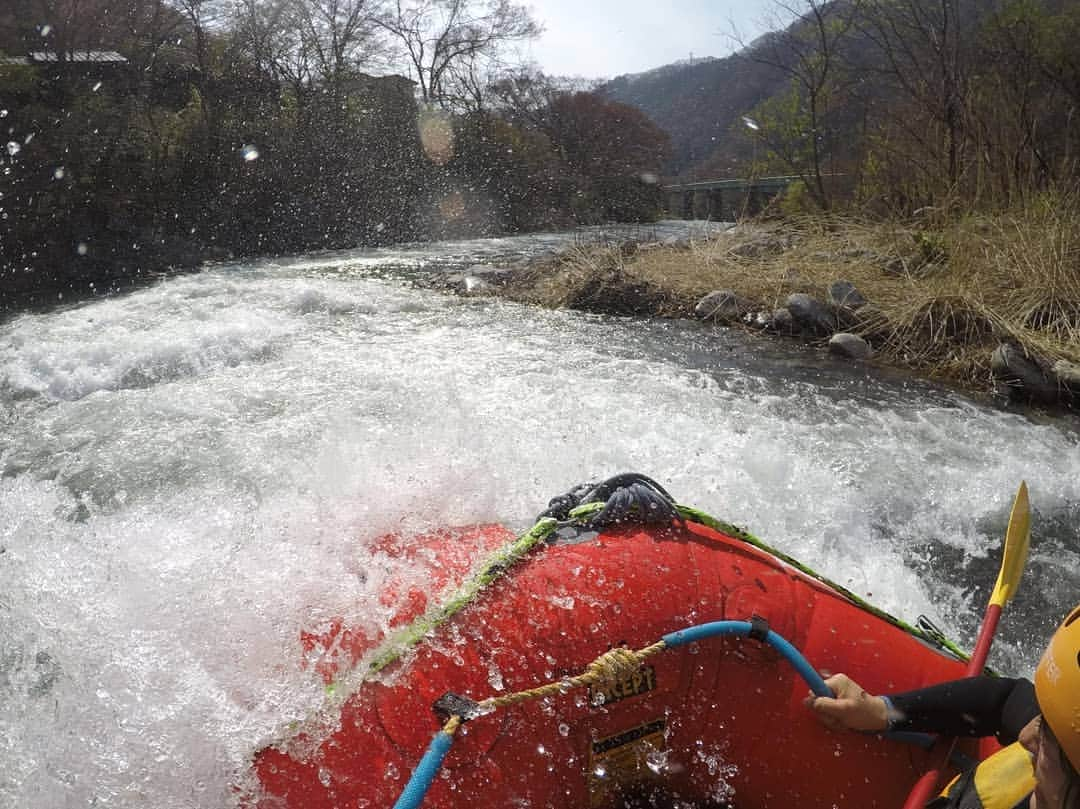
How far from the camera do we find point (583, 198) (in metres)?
20.8

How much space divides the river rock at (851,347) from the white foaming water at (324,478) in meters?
0.33

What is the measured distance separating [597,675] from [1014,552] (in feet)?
4.47

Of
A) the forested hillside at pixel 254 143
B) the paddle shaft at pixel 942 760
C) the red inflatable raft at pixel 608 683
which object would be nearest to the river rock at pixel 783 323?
the paddle shaft at pixel 942 760

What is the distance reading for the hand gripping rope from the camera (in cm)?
108

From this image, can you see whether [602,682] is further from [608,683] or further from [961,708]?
[961,708]

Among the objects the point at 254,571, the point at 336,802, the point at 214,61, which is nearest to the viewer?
the point at 336,802

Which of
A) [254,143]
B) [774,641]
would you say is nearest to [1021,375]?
[774,641]

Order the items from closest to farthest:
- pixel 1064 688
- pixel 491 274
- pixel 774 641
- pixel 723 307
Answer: pixel 1064 688
pixel 774 641
pixel 723 307
pixel 491 274

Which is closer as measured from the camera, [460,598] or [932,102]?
[460,598]

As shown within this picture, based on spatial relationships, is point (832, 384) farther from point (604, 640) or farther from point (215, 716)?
point (215, 716)

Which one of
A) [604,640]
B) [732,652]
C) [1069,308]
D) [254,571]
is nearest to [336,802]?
[604,640]

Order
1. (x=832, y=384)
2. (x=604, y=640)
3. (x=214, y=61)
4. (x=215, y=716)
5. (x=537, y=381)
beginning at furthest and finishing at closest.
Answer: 1. (x=214, y=61)
2. (x=832, y=384)
3. (x=537, y=381)
4. (x=604, y=640)
5. (x=215, y=716)

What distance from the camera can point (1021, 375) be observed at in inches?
184

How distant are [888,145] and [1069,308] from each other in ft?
10.6
